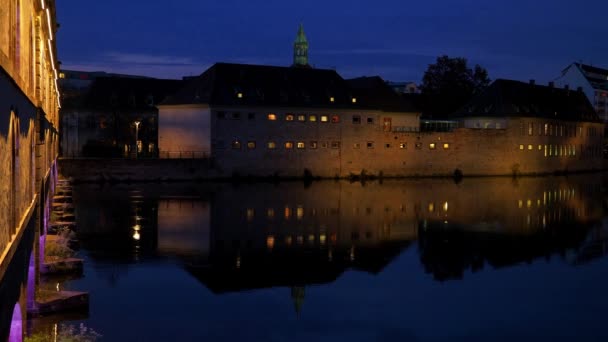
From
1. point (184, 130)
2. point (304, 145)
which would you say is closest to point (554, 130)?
point (304, 145)

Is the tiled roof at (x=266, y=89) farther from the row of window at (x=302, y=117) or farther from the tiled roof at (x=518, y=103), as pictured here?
the tiled roof at (x=518, y=103)

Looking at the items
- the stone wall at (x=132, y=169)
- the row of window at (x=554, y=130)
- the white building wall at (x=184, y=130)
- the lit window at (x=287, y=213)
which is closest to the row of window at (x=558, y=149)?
the row of window at (x=554, y=130)

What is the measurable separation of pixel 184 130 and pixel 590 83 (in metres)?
75.6

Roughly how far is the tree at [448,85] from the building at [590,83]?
32.6m

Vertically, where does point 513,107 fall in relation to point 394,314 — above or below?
above

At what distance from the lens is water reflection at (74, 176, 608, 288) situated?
19453 millimetres

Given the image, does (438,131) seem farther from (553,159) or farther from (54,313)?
(54,313)

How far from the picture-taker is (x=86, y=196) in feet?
122

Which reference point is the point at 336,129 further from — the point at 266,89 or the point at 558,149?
the point at 558,149

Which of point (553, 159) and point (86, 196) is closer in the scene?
point (86, 196)

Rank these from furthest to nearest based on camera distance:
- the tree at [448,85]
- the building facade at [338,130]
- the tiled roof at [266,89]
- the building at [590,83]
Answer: the building at [590,83] < the tree at [448,85] < the tiled roof at [266,89] < the building facade at [338,130]

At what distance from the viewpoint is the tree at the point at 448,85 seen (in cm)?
8125

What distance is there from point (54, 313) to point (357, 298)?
5.90 metres

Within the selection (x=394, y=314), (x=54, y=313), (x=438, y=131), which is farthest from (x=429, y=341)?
(x=438, y=131)
